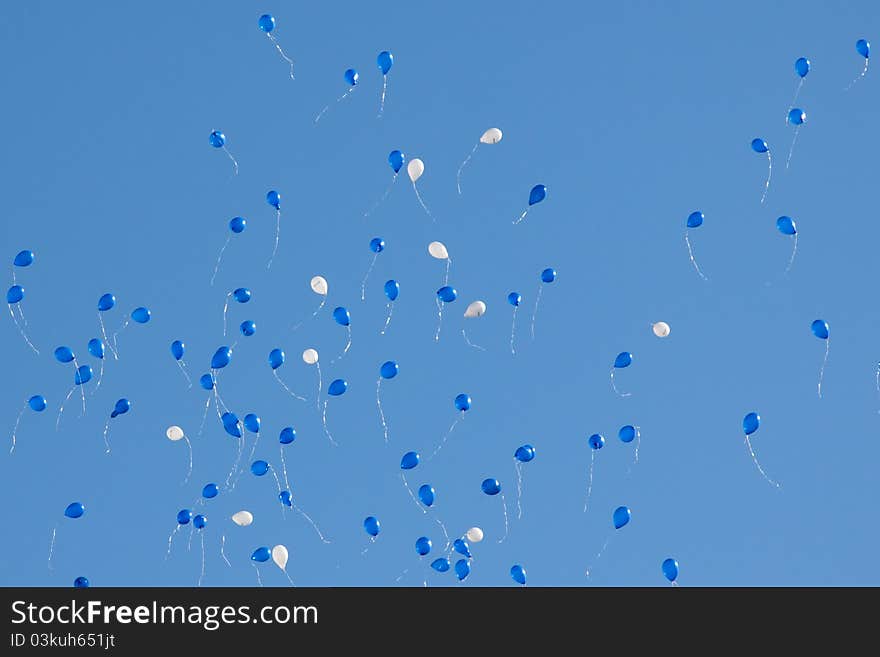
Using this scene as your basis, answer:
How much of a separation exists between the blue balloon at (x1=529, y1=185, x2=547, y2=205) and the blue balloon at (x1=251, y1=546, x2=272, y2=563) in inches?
105

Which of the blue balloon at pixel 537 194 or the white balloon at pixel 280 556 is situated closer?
the white balloon at pixel 280 556

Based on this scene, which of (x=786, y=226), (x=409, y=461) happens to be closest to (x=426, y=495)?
(x=409, y=461)

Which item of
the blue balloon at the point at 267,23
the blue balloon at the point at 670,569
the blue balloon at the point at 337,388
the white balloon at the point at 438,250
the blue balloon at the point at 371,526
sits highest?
the blue balloon at the point at 267,23

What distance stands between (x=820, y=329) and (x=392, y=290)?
8.47 ft

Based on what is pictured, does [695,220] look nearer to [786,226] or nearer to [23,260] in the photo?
[786,226]

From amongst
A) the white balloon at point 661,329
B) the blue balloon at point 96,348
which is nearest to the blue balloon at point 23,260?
the blue balloon at point 96,348

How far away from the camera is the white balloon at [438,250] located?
11148mm

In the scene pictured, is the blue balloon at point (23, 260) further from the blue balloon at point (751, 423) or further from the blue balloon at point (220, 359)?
the blue balloon at point (751, 423)

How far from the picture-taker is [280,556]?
1066 cm

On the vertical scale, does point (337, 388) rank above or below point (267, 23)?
below

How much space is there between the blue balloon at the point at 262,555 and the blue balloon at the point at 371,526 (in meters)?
0.61

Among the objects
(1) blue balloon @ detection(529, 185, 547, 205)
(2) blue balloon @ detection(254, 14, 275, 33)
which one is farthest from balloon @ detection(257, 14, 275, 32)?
(1) blue balloon @ detection(529, 185, 547, 205)

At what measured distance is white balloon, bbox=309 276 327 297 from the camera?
442 inches

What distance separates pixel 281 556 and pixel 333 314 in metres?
1.50
